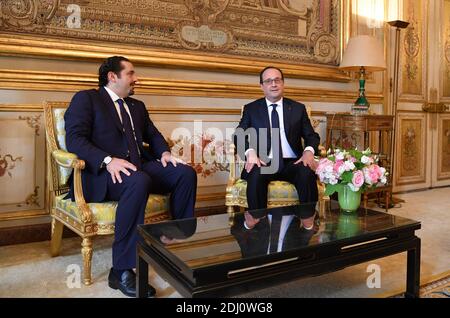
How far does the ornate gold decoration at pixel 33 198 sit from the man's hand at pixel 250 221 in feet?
5.06

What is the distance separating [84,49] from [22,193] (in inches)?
40.5

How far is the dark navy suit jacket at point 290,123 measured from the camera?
2.92 m

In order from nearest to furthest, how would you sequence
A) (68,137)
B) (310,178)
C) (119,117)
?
(68,137) < (119,117) < (310,178)

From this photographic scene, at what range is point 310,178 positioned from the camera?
255 centimetres

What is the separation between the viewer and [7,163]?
262cm

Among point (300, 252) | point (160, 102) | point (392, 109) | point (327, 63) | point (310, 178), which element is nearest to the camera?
point (300, 252)

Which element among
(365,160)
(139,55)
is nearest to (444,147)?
(365,160)

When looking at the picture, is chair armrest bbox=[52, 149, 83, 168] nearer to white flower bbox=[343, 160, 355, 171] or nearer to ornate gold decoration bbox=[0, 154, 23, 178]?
ornate gold decoration bbox=[0, 154, 23, 178]

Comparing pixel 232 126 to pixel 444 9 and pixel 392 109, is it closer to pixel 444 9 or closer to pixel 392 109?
pixel 392 109

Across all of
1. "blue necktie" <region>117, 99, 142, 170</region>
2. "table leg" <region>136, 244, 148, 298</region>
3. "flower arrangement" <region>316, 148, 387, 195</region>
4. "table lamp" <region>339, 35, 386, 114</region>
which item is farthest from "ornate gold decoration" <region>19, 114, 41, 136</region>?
"table lamp" <region>339, 35, 386, 114</region>

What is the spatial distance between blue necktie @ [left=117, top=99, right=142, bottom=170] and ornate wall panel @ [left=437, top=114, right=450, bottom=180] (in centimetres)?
401

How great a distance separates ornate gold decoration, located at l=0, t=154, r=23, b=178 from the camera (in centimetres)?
260

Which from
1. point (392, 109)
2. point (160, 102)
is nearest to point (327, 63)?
point (392, 109)
